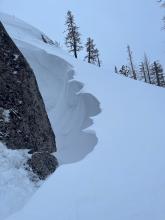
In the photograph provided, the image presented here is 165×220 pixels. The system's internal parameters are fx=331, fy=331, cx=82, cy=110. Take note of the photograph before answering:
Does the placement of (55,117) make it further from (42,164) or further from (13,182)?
(13,182)

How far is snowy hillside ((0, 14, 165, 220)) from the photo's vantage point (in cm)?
714

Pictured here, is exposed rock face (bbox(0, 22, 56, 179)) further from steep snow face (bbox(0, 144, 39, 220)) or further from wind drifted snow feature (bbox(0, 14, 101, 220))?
steep snow face (bbox(0, 144, 39, 220))

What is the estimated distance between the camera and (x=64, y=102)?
20.0 meters

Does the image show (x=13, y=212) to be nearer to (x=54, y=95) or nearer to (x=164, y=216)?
(x=164, y=216)

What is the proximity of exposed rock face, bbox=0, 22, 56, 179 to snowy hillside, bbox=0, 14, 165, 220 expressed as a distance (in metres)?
1.37

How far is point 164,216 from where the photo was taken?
21.8 ft

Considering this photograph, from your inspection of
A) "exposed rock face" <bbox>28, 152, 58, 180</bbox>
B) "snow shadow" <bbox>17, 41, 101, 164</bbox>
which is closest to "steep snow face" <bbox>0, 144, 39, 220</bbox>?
"exposed rock face" <bbox>28, 152, 58, 180</bbox>

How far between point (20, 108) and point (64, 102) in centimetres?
994

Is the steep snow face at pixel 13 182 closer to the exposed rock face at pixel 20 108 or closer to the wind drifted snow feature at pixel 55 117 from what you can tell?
the wind drifted snow feature at pixel 55 117

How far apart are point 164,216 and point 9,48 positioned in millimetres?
7449

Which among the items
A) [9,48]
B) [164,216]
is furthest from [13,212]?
[9,48]

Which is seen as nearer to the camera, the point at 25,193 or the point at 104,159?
the point at 25,193

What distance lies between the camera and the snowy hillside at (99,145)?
7145mm

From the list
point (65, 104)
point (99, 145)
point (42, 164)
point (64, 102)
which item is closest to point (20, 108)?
point (42, 164)
